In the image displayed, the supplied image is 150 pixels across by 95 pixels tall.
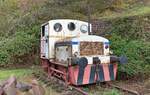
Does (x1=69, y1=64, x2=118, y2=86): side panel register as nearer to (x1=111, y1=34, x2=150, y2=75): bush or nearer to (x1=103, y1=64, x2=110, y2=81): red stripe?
(x1=103, y1=64, x2=110, y2=81): red stripe

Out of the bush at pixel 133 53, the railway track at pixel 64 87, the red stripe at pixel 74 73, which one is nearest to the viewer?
the railway track at pixel 64 87

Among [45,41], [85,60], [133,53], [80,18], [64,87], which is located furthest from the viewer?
[80,18]

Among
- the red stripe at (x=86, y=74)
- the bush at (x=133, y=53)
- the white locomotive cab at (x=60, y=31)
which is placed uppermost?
the white locomotive cab at (x=60, y=31)

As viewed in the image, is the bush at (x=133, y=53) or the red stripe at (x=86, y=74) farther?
the bush at (x=133, y=53)

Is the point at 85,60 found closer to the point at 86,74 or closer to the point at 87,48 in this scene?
the point at 86,74

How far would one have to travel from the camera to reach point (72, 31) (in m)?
12.3

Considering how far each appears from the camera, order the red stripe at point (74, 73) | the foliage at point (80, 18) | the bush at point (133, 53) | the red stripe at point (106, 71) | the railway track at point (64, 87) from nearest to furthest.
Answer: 1. the railway track at point (64, 87)
2. the red stripe at point (74, 73)
3. the red stripe at point (106, 71)
4. the bush at point (133, 53)
5. the foliage at point (80, 18)

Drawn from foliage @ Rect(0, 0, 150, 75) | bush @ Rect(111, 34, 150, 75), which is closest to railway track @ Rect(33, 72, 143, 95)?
bush @ Rect(111, 34, 150, 75)

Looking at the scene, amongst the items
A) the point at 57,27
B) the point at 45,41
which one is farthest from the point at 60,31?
the point at 45,41

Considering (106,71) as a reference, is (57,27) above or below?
above

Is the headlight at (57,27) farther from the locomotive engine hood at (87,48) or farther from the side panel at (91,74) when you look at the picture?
the side panel at (91,74)

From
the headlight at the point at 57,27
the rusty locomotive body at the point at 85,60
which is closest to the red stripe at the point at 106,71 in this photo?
the rusty locomotive body at the point at 85,60

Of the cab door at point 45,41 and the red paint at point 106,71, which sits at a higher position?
the cab door at point 45,41

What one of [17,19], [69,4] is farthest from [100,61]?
[17,19]
